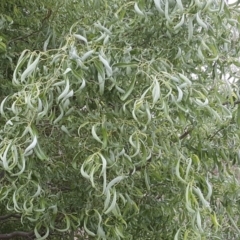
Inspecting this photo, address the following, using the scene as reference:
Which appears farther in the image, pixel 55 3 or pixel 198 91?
pixel 55 3

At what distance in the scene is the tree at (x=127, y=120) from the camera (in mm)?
1211

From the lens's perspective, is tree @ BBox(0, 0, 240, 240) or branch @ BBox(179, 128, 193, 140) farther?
branch @ BBox(179, 128, 193, 140)

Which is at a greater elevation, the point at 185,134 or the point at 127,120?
the point at 127,120

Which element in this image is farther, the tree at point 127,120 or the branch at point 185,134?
the branch at point 185,134

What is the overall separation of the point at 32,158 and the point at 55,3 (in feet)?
2.36

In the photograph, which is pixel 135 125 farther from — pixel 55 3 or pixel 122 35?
pixel 55 3

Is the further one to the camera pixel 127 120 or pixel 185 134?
pixel 185 134

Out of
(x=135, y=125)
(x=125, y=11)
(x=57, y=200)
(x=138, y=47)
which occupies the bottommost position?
(x=57, y=200)

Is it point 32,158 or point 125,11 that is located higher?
point 125,11

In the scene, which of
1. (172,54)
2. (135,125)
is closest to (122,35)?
(172,54)

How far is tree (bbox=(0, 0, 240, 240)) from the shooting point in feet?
3.97

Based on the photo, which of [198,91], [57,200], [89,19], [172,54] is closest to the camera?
[198,91]

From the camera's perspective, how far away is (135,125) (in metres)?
1.32

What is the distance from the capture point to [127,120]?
4.41 ft
